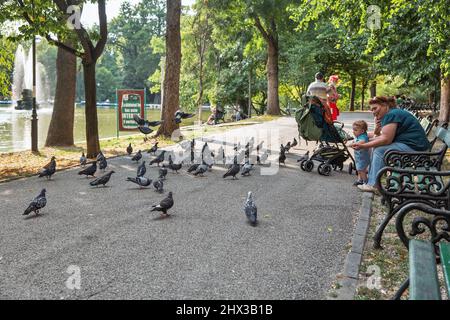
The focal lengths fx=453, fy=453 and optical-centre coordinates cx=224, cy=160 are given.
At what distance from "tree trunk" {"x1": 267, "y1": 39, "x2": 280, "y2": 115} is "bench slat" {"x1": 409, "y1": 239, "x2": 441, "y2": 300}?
28.9m

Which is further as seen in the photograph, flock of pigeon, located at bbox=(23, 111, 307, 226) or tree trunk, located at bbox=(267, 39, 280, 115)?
tree trunk, located at bbox=(267, 39, 280, 115)

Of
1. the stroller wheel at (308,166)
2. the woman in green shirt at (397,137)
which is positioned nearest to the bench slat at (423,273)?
the woman in green shirt at (397,137)

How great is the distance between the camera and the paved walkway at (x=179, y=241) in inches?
165

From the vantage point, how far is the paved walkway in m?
4.19

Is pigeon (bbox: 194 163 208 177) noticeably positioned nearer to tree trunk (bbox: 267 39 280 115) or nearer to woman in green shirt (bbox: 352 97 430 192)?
woman in green shirt (bbox: 352 97 430 192)

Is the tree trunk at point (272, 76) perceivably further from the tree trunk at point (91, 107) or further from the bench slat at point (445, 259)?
the bench slat at point (445, 259)

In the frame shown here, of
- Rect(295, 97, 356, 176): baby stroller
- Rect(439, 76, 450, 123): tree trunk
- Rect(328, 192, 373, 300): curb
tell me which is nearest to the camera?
Rect(328, 192, 373, 300): curb

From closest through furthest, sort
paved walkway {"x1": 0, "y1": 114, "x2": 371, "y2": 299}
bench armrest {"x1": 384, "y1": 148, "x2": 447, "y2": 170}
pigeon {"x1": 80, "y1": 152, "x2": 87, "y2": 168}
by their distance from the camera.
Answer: paved walkway {"x1": 0, "y1": 114, "x2": 371, "y2": 299} → bench armrest {"x1": 384, "y1": 148, "x2": 447, "y2": 170} → pigeon {"x1": 80, "y1": 152, "x2": 87, "y2": 168}

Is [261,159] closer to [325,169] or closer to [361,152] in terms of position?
[325,169]

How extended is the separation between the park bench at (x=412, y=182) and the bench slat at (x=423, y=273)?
5.19ft

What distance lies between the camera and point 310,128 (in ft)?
31.7

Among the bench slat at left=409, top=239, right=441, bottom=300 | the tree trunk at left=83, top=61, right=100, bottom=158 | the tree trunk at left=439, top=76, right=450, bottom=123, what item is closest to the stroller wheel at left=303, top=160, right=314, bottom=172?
the tree trunk at left=83, top=61, right=100, bottom=158

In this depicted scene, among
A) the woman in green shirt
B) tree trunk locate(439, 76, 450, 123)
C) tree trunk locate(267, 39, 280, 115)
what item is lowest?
the woman in green shirt
